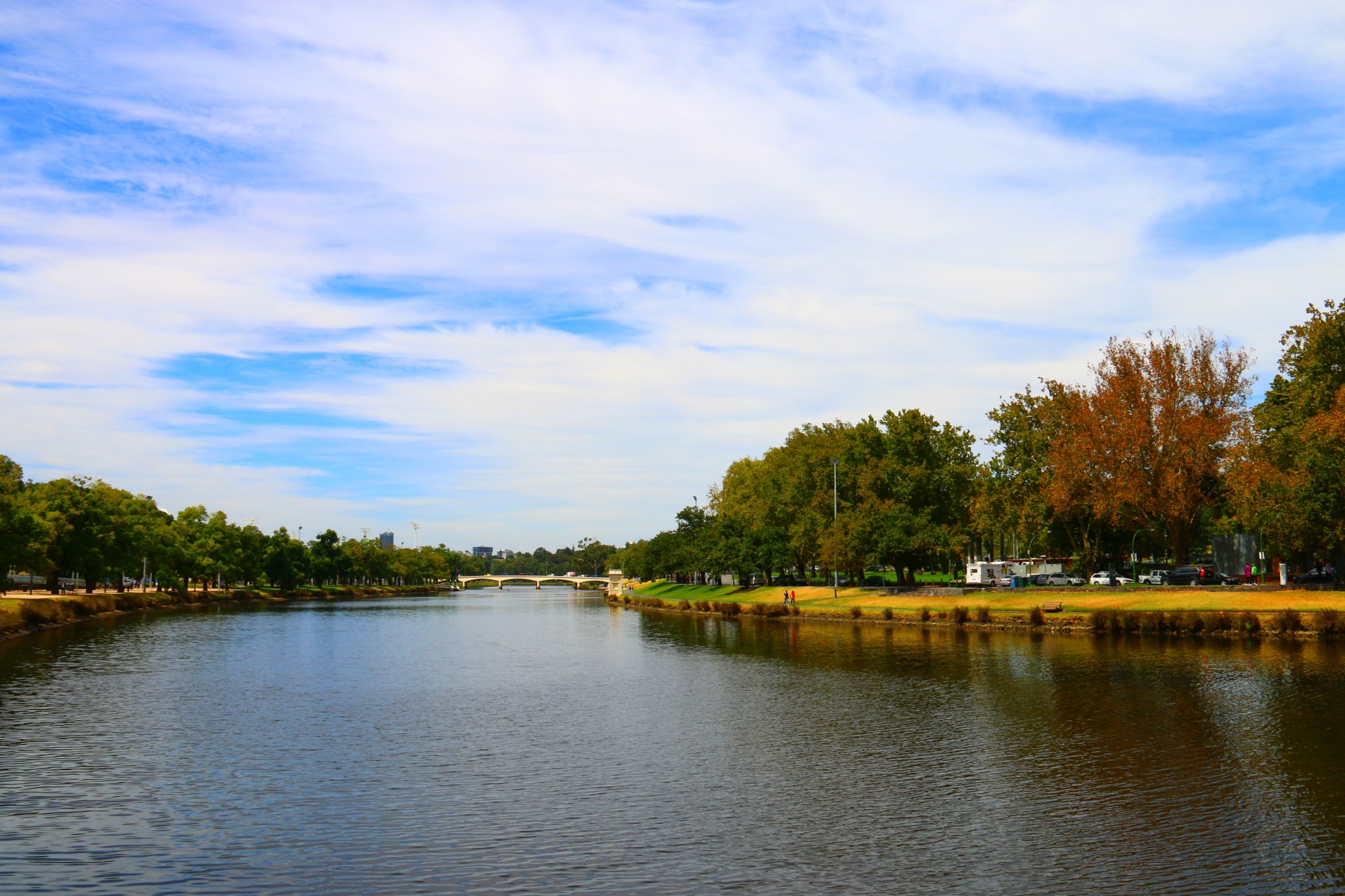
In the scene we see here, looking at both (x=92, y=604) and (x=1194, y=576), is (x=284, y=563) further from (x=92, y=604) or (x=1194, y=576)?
(x=1194, y=576)

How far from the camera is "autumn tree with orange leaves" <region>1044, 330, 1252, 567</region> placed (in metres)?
80.6

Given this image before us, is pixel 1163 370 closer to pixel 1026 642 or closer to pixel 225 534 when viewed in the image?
pixel 1026 642

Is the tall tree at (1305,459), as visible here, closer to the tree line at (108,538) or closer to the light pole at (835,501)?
the light pole at (835,501)

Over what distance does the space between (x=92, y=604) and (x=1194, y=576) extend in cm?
11131

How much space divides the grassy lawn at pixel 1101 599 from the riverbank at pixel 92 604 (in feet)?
235

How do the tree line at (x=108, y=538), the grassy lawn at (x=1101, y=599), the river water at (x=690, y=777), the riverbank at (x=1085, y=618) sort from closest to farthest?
the river water at (x=690, y=777) < the riverbank at (x=1085, y=618) < the grassy lawn at (x=1101, y=599) < the tree line at (x=108, y=538)

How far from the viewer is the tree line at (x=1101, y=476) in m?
70.3

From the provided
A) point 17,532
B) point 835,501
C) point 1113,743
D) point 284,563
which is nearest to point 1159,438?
point 835,501

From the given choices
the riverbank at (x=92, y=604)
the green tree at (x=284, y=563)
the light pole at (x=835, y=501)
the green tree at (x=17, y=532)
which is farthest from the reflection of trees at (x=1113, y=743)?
the green tree at (x=284, y=563)

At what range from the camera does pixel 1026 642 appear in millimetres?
64688

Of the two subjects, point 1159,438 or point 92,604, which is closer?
point 1159,438

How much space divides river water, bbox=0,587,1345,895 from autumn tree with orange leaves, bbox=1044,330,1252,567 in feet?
92.8

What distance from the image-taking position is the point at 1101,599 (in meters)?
77.6

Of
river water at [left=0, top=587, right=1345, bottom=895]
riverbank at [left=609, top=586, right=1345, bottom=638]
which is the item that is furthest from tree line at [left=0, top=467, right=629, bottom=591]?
riverbank at [left=609, top=586, right=1345, bottom=638]
